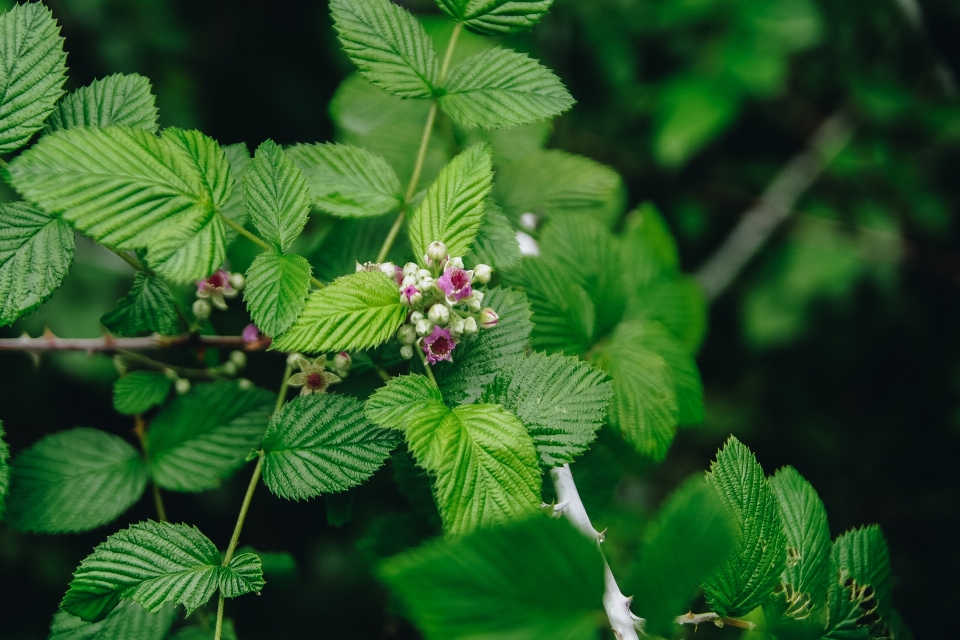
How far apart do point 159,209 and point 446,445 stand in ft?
1.49

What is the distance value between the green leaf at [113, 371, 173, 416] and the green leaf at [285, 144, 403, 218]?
0.40m

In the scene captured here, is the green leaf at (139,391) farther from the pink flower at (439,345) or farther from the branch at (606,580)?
the branch at (606,580)

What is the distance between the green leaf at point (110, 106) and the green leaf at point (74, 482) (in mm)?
496

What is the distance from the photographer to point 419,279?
0.78m

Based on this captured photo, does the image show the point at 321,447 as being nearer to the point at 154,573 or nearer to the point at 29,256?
the point at 154,573

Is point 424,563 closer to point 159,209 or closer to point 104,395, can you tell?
point 159,209

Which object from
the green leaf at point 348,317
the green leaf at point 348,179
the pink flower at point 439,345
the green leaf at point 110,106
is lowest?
the pink flower at point 439,345

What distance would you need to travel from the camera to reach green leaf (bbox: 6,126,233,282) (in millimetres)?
711

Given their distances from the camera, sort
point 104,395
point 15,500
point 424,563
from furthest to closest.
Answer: point 104,395 → point 15,500 → point 424,563

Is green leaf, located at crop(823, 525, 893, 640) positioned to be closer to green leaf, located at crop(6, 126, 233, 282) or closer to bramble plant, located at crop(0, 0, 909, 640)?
bramble plant, located at crop(0, 0, 909, 640)

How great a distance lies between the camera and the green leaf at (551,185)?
116cm

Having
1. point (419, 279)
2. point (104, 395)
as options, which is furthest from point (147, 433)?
point (104, 395)

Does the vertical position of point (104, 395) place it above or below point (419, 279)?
below

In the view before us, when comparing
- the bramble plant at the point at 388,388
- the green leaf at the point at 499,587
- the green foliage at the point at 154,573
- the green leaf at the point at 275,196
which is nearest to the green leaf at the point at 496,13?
the bramble plant at the point at 388,388
